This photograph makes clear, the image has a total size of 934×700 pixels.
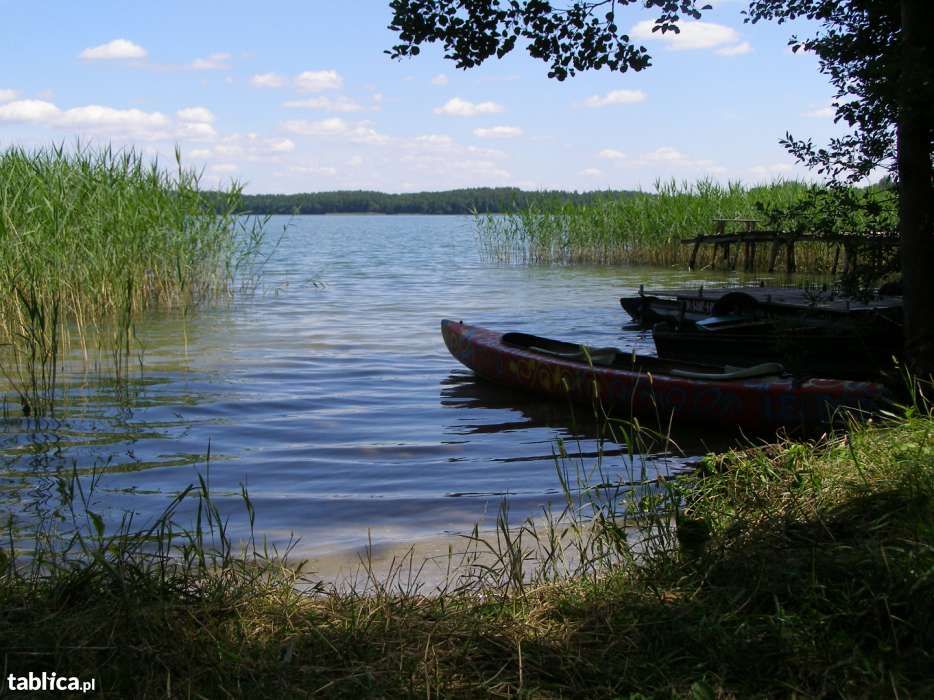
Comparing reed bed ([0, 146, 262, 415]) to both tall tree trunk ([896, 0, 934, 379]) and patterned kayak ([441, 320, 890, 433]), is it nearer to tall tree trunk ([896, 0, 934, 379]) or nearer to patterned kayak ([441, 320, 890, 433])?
patterned kayak ([441, 320, 890, 433])

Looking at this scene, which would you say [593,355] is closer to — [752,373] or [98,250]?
[752,373]

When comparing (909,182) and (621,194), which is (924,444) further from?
(621,194)

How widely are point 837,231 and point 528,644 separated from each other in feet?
16.1

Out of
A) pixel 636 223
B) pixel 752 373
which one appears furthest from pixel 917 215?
pixel 636 223

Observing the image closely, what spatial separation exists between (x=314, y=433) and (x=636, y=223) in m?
19.5

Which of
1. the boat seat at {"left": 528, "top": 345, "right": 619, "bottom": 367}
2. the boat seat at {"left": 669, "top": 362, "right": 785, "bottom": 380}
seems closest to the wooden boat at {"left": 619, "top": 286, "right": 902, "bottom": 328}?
the boat seat at {"left": 669, "top": 362, "right": 785, "bottom": 380}

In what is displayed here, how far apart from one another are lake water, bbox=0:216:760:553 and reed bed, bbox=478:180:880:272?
1037 cm

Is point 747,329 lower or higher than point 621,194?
lower

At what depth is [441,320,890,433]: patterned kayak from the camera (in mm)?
7148

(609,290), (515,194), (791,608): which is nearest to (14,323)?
(791,608)

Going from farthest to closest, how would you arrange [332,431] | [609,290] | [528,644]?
[609,290], [332,431], [528,644]

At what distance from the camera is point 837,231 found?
21.9ft

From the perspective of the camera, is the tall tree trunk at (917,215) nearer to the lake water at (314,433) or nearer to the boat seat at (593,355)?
the lake water at (314,433)

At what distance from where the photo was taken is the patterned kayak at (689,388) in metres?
7.15
